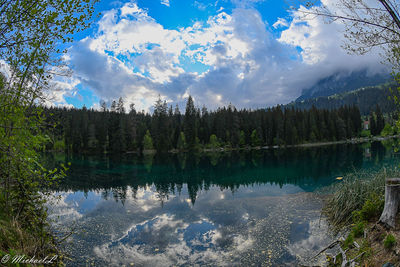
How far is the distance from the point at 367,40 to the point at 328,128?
117305 mm

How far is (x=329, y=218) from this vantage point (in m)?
12.4

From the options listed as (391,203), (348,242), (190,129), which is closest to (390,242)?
(391,203)

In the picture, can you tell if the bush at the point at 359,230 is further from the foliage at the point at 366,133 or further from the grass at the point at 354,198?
the foliage at the point at 366,133

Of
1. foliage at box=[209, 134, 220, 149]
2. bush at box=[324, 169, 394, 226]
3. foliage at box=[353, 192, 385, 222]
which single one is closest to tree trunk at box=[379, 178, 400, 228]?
foliage at box=[353, 192, 385, 222]

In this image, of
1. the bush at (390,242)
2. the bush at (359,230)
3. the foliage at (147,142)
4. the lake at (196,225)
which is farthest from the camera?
the foliage at (147,142)

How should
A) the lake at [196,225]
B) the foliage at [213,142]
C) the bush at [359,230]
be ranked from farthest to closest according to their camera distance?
the foliage at [213,142] → the lake at [196,225] → the bush at [359,230]

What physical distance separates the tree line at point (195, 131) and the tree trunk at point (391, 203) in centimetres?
8062

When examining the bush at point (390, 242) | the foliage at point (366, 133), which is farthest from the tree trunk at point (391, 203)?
the foliage at point (366, 133)

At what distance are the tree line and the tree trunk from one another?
8062cm

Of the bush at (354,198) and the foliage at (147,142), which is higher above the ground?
the foliage at (147,142)

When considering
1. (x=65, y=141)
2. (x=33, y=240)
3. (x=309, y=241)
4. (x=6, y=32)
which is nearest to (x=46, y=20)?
(x=6, y=32)

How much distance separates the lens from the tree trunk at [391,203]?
7.52 metres

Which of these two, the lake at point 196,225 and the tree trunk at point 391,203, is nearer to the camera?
the tree trunk at point 391,203

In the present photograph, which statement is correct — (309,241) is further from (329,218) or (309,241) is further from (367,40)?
(367,40)
